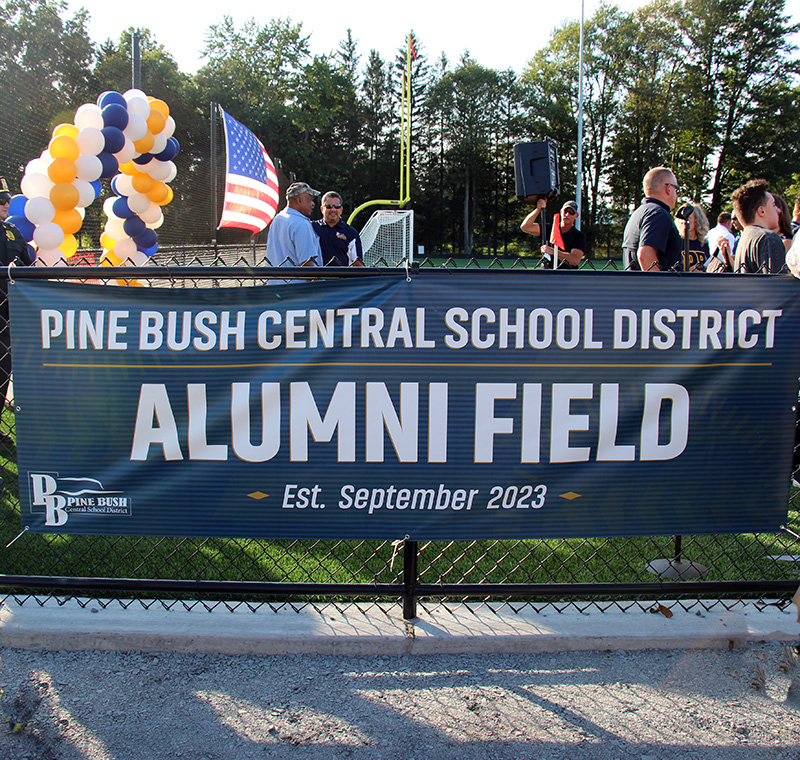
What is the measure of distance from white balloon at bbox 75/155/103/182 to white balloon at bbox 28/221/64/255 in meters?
0.67

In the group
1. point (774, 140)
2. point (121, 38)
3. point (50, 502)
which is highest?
point (121, 38)

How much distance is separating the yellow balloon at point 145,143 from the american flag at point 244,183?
5079 millimetres

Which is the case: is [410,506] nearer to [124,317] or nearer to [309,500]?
[309,500]

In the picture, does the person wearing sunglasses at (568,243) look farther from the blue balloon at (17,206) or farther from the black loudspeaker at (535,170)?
the blue balloon at (17,206)

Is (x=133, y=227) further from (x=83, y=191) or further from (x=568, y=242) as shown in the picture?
(x=568, y=242)

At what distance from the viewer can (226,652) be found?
8.83ft

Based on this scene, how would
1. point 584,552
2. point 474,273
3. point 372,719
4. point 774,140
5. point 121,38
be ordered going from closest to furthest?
point 372,719 → point 474,273 → point 584,552 → point 774,140 → point 121,38

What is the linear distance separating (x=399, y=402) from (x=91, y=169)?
6135 mm

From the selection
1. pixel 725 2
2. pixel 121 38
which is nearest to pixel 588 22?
pixel 725 2

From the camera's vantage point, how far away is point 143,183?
827 centimetres

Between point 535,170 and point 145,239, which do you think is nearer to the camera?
point 535,170

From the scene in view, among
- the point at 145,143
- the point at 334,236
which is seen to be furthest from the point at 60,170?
the point at 334,236

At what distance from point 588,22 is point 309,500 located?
58269mm

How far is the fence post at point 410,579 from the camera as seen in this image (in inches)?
108
